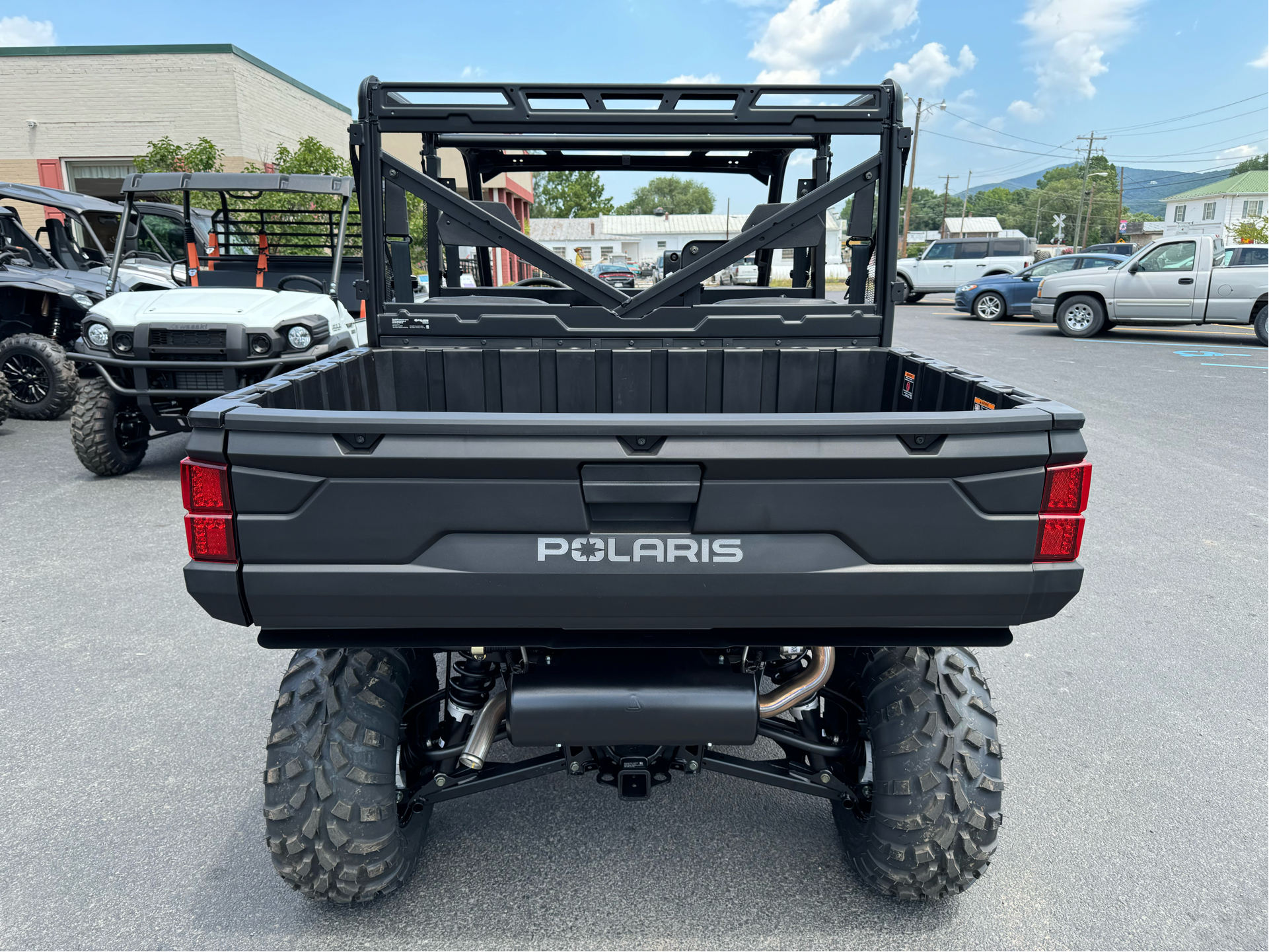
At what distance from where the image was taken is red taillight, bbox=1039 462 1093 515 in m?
1.96

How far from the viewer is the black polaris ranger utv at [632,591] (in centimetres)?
192

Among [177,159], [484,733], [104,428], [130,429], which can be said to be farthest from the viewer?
[177,159]

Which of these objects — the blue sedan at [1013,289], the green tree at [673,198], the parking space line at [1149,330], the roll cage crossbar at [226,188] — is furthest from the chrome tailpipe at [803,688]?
the green tree at [673,198]

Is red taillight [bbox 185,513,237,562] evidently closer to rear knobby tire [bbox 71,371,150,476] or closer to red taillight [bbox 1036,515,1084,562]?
red taillight [bbox 1036,515,1084,562]

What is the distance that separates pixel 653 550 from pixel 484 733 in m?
0.82

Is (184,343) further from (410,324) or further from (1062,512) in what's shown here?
(1062,512)

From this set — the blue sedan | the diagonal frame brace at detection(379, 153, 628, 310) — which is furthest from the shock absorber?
the blue sedan

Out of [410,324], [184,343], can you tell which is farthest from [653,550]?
[184,343]

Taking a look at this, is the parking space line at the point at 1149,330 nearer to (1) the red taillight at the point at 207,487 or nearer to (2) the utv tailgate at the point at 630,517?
(2) the utv tailgate at the point at 630,517

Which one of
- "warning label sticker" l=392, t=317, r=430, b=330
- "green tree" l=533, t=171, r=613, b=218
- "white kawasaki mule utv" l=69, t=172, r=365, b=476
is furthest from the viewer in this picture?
"green tree" l=533, t=171, r=613, b=218

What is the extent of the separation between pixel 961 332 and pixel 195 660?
17.0 metres

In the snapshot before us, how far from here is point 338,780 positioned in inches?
90.0

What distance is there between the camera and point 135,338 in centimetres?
638

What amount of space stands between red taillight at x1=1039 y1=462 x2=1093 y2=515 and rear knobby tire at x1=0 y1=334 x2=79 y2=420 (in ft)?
32.1
